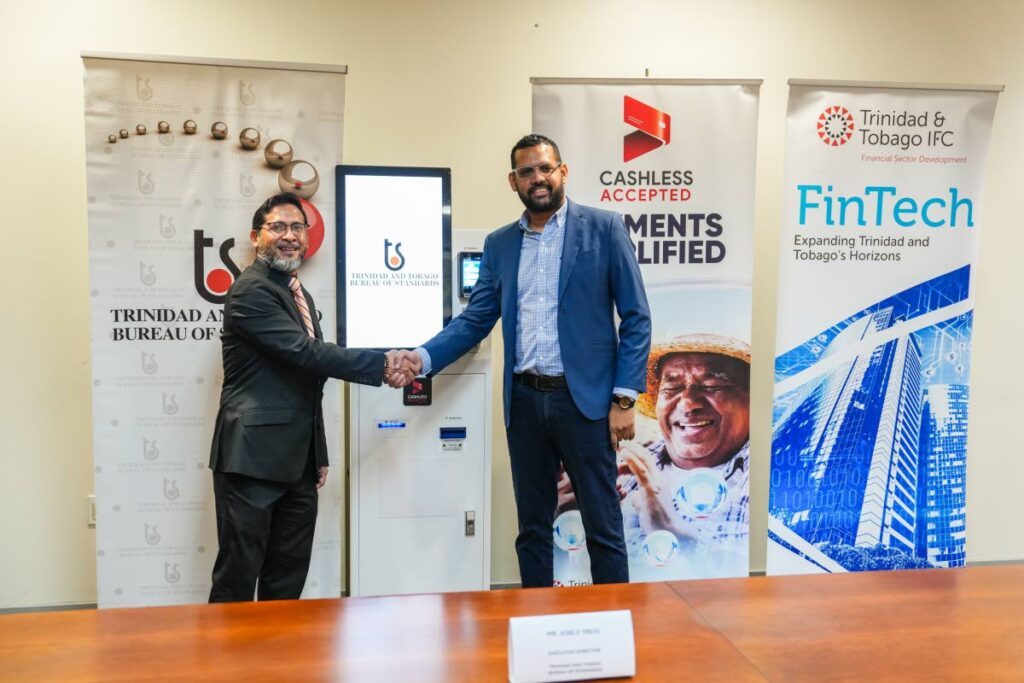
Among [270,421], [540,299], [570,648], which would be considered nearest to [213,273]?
[270,421]

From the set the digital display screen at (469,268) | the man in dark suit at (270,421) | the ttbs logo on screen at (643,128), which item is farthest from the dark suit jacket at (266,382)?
the ttbs logo on screen at (643,128)

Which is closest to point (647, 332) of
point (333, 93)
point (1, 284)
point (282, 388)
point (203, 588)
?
point (282, 388)

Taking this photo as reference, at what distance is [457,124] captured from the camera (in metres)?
3.56

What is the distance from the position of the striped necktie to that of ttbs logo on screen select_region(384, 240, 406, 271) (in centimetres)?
36

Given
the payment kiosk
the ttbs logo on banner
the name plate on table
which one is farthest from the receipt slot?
the name plate on table

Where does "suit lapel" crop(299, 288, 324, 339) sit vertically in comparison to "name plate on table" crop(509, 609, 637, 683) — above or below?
above

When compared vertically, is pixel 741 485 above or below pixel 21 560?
above

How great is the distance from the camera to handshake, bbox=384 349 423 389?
111 inches

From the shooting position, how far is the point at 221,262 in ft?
9.53

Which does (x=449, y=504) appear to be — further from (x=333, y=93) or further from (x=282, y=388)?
(x=333, y=93)

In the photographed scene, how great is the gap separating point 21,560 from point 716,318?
322 cm

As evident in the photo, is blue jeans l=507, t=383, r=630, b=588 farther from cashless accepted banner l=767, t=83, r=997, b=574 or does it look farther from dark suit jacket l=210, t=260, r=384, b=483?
cashless accepted banner l=767, t=83, r=997, b=574

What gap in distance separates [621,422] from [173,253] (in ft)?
5.82

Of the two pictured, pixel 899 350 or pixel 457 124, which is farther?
pixel 457 124
